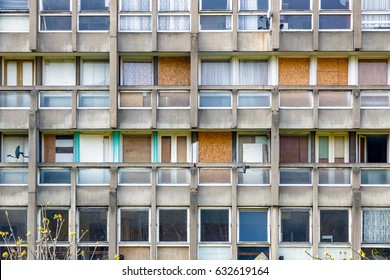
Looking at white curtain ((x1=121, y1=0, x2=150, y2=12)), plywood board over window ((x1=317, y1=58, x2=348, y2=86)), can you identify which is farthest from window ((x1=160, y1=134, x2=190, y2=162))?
plywood board over window ((x1=317, y1=58, x2=348, y2=86))

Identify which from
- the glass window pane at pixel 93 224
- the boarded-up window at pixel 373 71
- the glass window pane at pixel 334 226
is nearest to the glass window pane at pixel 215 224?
the glass window pane at pixel 334 226

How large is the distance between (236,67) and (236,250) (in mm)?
6193

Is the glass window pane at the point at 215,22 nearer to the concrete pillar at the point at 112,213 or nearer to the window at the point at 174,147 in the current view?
the window at the point at 174,147

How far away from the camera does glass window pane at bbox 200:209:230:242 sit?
19.8 metres

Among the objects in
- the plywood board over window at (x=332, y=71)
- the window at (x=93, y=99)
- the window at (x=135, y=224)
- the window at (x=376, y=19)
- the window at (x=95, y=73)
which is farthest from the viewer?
the window at (x=95, y=73)

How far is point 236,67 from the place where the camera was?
2028cm

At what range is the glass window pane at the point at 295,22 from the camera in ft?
64.4

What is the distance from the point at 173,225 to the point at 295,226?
4097mm

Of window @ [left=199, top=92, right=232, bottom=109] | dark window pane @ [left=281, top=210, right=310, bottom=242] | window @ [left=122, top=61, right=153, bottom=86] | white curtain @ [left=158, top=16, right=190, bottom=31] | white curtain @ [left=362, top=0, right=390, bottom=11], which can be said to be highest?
white curtain @ [left=362, top=0, right=390, bottom=11]

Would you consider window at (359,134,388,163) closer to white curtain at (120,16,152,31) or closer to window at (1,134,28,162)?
white curtain at (120,16,152,31)

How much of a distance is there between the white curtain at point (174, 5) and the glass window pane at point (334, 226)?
826cm

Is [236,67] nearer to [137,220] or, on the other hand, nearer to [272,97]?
[272,97]

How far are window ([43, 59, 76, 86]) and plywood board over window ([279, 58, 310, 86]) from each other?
7.18m

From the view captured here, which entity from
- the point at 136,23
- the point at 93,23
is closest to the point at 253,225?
the point at 136,23
